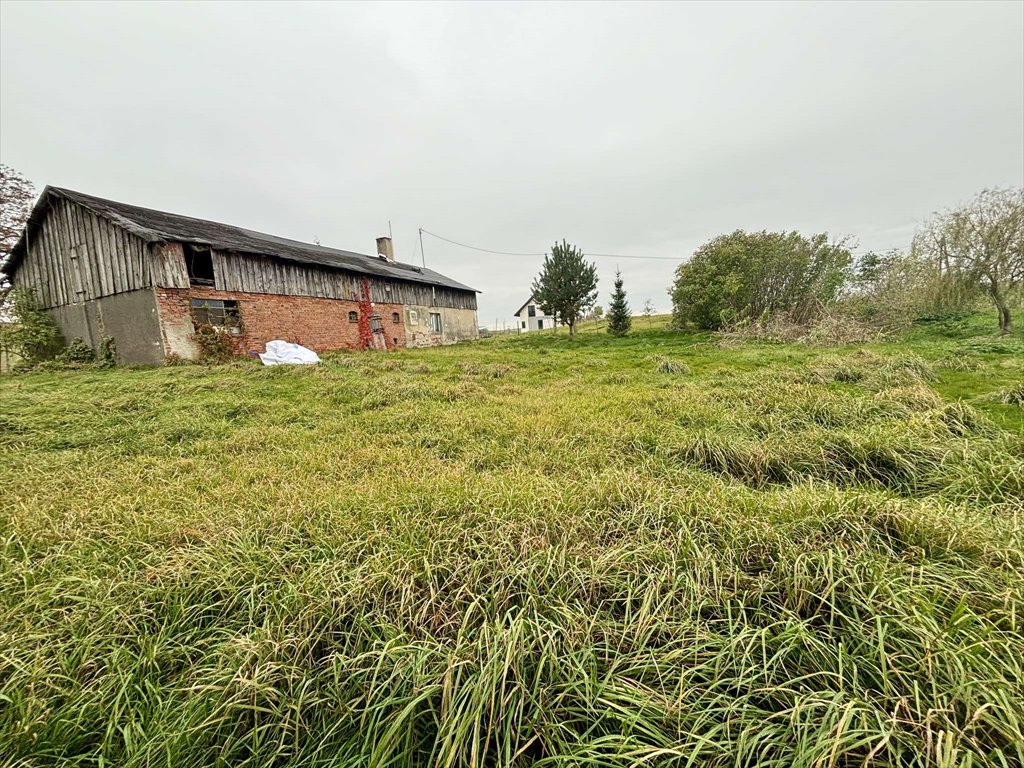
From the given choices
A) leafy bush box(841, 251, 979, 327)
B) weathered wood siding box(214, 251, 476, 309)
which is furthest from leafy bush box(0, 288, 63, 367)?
leafy bush box(841, 251, 979, 327)

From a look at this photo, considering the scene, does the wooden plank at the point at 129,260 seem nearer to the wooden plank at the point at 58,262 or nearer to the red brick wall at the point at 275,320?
the red brick wall at the point at 275,320

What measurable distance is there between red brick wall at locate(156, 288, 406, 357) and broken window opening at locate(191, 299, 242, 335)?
0.16m

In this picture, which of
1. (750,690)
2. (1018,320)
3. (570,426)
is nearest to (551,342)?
(570,426)

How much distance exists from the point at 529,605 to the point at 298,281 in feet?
64.1

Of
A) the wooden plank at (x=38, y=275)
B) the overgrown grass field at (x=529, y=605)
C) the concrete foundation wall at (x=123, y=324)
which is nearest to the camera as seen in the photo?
the overgrown grass field at (x=529, y=605)

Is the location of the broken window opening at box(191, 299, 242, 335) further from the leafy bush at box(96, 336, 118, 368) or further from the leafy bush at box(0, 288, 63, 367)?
the leafy bush at box(0, 288, 63, 367)

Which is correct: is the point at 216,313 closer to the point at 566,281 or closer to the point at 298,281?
the point at 298,281

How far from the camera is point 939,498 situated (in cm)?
269

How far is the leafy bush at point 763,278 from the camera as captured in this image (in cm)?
1800

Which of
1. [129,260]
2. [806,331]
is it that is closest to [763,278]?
[806,331]

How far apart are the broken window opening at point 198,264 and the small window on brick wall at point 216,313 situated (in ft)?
2.41

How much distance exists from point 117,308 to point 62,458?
1375 centimetres

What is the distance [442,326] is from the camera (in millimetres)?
26703

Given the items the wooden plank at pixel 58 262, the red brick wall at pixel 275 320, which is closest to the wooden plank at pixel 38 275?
the wooden plank at pixel 58 262
